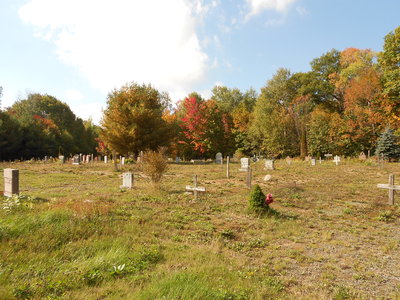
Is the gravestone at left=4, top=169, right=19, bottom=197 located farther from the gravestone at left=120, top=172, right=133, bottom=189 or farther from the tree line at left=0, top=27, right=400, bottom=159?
the tree line at left=0, top=27, right=400, bottom=159

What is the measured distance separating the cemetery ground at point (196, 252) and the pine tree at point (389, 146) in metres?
23.6

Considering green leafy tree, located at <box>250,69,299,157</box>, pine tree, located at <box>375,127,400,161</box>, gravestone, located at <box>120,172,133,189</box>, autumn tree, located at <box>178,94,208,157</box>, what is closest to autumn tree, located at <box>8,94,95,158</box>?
autumn tree, located at <box>178,94,208,157</box>

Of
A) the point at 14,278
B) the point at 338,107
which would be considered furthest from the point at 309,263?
the point at 338,107

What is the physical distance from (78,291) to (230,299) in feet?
7.47

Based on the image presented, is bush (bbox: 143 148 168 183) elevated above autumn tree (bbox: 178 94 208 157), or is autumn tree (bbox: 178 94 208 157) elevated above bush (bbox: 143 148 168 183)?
autumn tree (bbox: 178 94 208 157)

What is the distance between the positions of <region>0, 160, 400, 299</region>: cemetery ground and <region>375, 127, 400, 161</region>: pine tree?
23611 millimetres

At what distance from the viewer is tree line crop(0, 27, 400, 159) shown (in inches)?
1190

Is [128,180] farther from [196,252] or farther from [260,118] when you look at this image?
[260,118]

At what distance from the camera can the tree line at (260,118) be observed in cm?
3022

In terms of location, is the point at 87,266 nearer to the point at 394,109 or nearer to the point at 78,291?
the point at 78,291

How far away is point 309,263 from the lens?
18.6 ft

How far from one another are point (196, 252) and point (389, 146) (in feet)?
106

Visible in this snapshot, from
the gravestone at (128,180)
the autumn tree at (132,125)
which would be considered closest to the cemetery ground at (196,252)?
the gravestone at (128,180)

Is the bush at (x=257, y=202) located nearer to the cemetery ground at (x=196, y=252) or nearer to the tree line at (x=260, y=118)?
the cemetery ground at (x=196, y=252)
